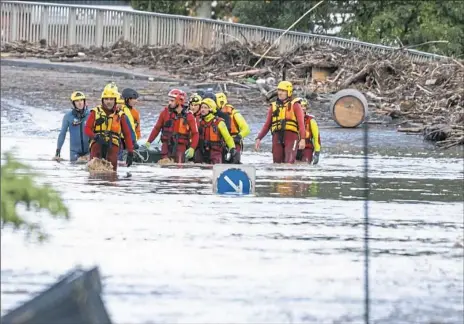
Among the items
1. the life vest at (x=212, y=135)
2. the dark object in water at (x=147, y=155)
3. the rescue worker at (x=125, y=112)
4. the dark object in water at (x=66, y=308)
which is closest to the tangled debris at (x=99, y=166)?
the rescue worker at (x=125, y=112)

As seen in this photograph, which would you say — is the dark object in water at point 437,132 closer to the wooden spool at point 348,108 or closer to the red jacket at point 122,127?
the wooden spool at point 348,108

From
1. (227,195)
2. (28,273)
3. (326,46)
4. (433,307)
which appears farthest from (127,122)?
(326,46)

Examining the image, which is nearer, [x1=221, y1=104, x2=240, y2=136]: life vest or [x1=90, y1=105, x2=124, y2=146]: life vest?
[x1=90, y1=105, x2=124, y2=146]: life vest

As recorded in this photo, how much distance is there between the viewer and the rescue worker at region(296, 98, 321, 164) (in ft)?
76.8

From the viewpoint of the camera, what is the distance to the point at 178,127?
2198 cm

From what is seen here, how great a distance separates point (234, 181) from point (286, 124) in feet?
23.4

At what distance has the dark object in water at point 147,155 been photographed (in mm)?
22547

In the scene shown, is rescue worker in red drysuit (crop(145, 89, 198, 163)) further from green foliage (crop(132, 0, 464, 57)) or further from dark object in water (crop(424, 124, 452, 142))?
green foliage (crop(132, 0, 464, 57))

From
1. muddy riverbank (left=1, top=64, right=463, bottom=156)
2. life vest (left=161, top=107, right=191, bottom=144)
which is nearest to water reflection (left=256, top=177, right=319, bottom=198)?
life vest (left=161, top=107, right=191, bottom=144)

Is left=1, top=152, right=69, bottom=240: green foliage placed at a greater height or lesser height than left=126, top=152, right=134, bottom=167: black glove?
lesser

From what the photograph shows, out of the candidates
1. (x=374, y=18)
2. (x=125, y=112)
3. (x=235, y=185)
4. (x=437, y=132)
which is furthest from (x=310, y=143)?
(x=374, y=18)

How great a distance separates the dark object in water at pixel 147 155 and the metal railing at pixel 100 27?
20411 mm

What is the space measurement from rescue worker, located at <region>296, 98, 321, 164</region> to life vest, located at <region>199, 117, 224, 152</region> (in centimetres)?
185

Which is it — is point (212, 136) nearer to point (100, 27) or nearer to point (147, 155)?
point (147, 155)
